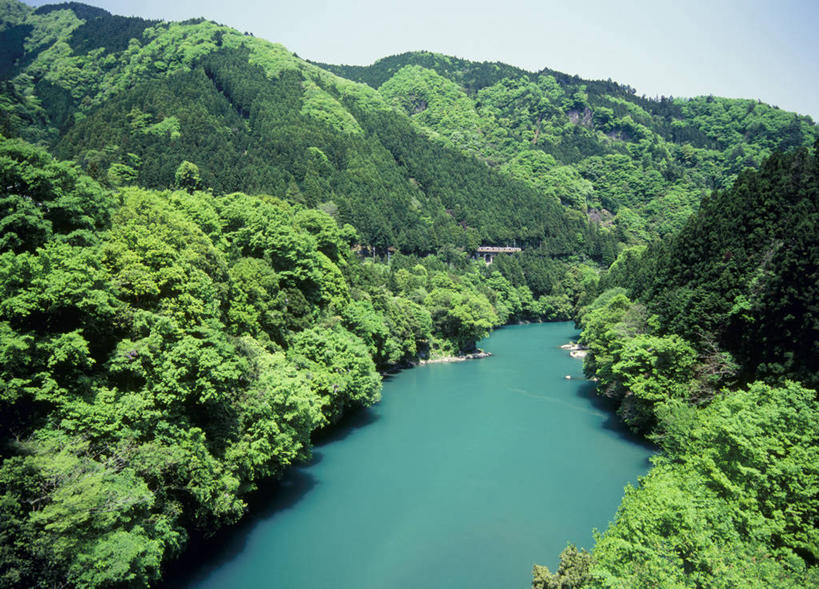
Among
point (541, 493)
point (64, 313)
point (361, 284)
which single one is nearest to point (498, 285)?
point (361, 284)

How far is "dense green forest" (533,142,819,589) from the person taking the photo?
44.3ft

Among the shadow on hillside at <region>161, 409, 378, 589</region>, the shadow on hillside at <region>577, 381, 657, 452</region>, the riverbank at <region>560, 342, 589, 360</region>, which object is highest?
the shadow on hillside at <region>577, 381, 657, 452</region>

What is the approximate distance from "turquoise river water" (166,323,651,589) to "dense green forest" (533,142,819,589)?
401 centimetres

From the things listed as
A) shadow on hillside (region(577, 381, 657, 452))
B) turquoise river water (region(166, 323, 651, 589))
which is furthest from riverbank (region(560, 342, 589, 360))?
turquoise river water (region(166, 323, 651, 589))

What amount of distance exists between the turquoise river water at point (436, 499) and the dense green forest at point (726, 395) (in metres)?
4.01

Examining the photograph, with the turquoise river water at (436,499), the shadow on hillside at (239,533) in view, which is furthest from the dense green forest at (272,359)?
the turquoise river water at (436,499)

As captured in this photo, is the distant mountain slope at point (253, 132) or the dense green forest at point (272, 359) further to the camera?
the distant mountain slope at point (253, 132)

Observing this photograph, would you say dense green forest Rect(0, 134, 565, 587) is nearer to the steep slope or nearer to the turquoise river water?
the turquoise river water

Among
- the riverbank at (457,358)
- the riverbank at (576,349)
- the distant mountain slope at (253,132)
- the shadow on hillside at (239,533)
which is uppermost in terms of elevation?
the distant mountain slope at (253,132)

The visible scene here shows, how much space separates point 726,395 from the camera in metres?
24.8

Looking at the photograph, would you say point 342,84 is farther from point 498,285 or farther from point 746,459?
point 746,459

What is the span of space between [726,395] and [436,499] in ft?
51.4

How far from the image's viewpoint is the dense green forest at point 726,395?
44.3 feet

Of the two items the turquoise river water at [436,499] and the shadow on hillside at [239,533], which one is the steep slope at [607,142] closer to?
the turquoise river water at [436,499]
